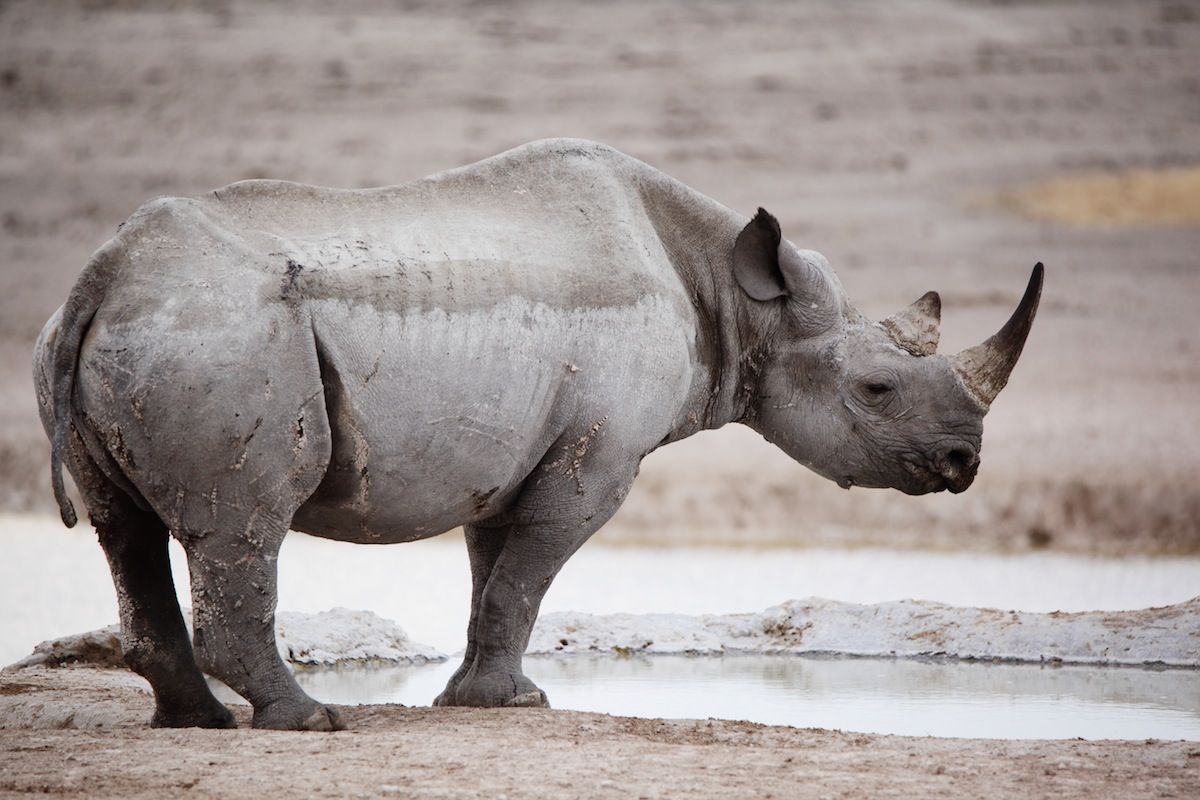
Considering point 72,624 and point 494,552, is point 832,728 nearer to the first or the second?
point 494,552

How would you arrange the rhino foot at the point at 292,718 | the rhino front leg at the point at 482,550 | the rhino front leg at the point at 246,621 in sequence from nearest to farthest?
1. the rhino front leg at the point at 246,621
2. the rhino foot at the point at 292,718
3. the rhino front leg at the point at 482,550

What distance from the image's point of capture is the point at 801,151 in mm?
24312

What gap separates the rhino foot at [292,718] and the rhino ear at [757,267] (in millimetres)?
2438

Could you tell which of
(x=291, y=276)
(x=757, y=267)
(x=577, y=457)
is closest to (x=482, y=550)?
(x=577, y=457)

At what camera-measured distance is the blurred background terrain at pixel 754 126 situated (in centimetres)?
2103

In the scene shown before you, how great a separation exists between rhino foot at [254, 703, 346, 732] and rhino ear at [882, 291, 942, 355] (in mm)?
2849

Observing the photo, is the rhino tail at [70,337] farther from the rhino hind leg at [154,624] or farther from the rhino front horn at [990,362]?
the rhino front horn at [990,362]

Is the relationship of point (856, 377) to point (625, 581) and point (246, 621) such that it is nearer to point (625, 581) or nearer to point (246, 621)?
point (246, 621)

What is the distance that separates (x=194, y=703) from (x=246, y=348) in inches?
53.0

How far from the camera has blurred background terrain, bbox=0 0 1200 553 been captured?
21.0 metres

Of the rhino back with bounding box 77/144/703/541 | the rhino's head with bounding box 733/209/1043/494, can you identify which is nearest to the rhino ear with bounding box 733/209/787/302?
the rhino's head with bounding box 733/209/1043/494

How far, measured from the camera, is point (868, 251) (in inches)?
873

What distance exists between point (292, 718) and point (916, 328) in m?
3.06

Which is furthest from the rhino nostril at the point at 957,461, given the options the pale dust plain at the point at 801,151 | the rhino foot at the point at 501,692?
the pale dust plain at the point at 801,151
